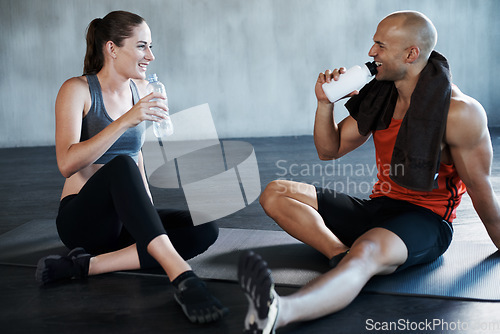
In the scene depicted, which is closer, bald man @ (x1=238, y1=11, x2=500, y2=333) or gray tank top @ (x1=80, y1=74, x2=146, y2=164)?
bald man @ (x1=238, y1=11, x2=500, y2=333)

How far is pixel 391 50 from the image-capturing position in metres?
1.69

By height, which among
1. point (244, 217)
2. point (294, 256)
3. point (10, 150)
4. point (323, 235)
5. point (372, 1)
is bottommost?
point (10, 150)

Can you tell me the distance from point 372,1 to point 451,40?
0.93 metres

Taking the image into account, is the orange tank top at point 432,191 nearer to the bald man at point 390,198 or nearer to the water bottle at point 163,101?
the bald man at point 390,198

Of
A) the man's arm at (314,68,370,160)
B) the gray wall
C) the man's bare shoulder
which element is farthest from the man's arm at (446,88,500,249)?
the gray wall

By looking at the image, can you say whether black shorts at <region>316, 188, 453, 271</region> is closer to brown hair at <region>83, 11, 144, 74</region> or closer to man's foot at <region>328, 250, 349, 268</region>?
man's foot at <region>328, 250, 349, 268</region>

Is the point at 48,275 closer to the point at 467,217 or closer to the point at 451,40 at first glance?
the point at 467,217

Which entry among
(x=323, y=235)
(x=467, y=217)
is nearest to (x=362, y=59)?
(x=467, y=217)

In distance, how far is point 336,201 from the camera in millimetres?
1868

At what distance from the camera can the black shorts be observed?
63.0 inches

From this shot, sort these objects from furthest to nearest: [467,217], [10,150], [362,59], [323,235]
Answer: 1. [362,59]
2. [10,150]
3. [467,217]
4. [323,235]

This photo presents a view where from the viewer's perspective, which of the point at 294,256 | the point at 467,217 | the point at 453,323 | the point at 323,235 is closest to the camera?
the point at 453,323

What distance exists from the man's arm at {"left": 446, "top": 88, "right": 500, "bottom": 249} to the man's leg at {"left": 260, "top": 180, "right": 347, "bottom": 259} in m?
0.45

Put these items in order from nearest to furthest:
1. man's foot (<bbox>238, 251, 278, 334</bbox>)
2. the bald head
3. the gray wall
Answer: man's foot (<bbox>238, 251, 278, 334</bbox>)
the bald head
the gray wall
